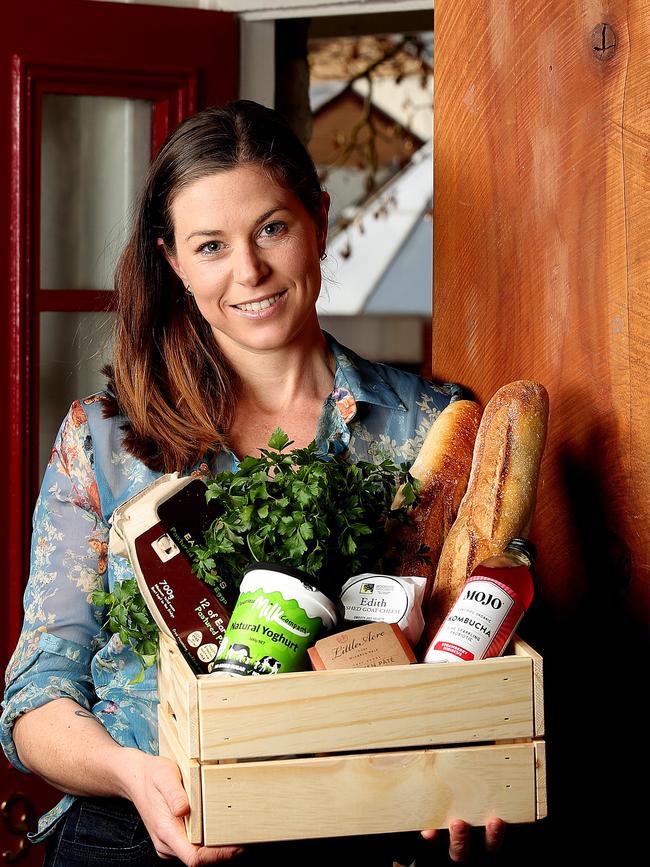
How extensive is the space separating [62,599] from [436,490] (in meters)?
0.52

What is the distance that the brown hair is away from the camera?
4.75 ft

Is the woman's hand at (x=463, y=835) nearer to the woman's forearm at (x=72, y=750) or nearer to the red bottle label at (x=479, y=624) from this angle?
the red bottle label at (x=479, y=624)

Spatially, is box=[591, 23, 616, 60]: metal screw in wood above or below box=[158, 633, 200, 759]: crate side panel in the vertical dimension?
above

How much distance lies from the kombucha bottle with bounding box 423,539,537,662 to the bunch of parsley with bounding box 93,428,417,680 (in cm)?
12

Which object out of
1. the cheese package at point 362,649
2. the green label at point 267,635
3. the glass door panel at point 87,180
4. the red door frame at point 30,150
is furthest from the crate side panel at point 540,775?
the glass door panel at point 87,180

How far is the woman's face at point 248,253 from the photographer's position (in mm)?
1405

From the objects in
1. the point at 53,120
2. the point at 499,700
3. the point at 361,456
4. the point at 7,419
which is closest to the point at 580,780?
the point at 499,700

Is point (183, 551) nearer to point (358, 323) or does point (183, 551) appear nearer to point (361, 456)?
point (361, 456)

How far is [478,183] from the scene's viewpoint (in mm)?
1487

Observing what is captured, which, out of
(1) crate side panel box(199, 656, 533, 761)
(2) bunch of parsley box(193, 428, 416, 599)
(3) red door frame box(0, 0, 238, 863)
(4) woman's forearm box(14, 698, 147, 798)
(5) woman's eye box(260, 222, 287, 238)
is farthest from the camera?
(3) red door frame box(0, 0, 238, 863)

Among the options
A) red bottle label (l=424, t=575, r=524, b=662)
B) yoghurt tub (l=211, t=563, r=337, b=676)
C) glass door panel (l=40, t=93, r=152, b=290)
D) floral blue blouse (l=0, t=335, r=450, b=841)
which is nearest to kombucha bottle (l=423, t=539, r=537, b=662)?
red bottle label (l=424, t=575, r=524, b=662)

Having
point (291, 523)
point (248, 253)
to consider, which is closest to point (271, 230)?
point (248, 253)

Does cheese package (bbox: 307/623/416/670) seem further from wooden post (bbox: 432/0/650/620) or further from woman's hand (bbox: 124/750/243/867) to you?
wooden post (bbox: 432/0/650/620)

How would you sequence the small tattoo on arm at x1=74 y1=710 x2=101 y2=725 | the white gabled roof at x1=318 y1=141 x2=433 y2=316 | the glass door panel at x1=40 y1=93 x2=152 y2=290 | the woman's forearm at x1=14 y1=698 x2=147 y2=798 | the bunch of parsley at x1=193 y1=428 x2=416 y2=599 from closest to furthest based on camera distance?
the bunch of parsley at x1=193 y1=428 x2=416 y2=599 < the woman's forearm at x1=14 y1=698 x2=147 y2=798 < the small tattoo on arm at x1=74 y1=710 x2=101 y2=725 < the glass door panel at x1=40 y1=93 x2=152 y2=290 < the white gabled roof at x1=318 y1=141 x2=433 y2=316
